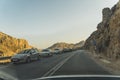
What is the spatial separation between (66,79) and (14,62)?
32.0 m

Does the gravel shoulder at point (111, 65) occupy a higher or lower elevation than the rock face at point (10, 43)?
lower

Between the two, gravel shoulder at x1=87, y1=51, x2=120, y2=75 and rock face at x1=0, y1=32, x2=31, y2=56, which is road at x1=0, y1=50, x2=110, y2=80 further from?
rock face at x1=0, y1=32, x2=31, y2=56

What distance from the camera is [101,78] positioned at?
12.4ft

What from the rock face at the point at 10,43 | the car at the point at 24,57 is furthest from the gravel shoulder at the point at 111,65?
the rock face at the point at 10,43

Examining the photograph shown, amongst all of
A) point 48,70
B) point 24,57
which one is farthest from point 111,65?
point 24,57

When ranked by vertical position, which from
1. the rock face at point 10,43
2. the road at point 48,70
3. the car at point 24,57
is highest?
the rock face at point 10,43

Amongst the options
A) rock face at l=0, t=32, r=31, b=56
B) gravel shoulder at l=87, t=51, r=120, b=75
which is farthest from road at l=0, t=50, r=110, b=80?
rock face at l=0, t=32, r=31, b=56

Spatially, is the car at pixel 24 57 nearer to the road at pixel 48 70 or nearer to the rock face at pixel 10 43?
the road at pixel 48 70

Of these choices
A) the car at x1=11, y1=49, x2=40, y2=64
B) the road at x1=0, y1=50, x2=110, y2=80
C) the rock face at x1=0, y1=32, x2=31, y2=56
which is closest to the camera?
the road at x1=0, y1=50, x2=110, y2=80

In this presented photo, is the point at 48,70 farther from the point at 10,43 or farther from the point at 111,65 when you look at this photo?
the point at 10,43

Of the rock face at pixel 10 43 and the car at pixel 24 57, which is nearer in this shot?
the car at pixel 24 57

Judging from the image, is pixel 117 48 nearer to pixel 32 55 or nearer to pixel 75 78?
pixel 32 55

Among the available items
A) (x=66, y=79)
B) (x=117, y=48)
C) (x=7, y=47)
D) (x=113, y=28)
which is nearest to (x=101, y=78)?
(x=66, y=79)

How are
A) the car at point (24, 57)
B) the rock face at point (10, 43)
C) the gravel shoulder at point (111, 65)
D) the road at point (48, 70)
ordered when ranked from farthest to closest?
1. the rock face at point (10, 43)
2. the car at point (24, 57)
3. the gravel shoulder at point (111, 65)
4. the road at point (48, 70)
